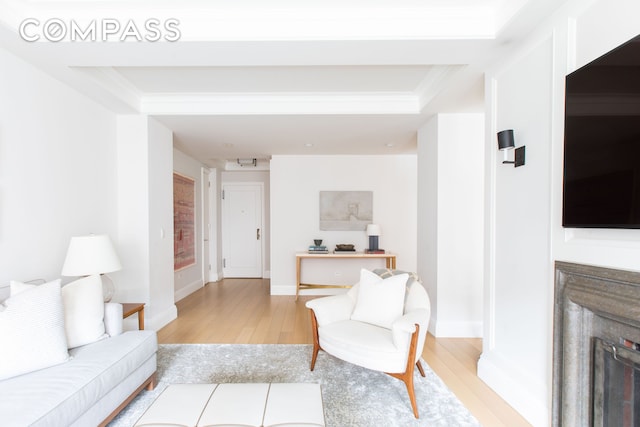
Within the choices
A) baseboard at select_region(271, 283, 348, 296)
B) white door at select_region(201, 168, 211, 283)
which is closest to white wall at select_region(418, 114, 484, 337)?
baseboard at select_region(271, 283, 348, 296)

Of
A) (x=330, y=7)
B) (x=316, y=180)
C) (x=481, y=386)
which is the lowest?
(x=481, y=386)

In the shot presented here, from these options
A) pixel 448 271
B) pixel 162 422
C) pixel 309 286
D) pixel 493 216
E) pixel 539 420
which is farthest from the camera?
pixel 309 286

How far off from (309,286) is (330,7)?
3.88 meters

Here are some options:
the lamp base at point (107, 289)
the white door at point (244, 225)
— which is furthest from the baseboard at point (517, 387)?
the white door at point (244, 225)

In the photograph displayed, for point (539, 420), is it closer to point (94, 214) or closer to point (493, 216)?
point (493, 216)

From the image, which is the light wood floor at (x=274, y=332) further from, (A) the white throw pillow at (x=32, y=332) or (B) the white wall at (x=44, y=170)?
(A) the white throw pillow at (x=32, y=332)

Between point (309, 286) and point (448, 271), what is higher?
point (448, 271)

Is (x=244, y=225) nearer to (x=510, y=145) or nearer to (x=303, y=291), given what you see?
(x=303, y=291)

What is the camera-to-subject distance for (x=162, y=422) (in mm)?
1237

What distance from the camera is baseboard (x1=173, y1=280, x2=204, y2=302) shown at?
4438 mm

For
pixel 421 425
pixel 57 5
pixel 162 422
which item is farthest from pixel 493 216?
pixel 57 5

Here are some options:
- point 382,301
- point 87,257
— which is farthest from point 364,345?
point 87,257

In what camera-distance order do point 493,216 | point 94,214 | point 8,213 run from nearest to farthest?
point 8,213 → point 493,216 → point 94,214

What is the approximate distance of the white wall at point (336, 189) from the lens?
16.3 feet
